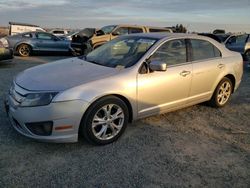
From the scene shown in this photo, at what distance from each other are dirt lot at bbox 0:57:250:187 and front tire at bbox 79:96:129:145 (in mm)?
139

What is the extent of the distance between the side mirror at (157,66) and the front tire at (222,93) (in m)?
1.87

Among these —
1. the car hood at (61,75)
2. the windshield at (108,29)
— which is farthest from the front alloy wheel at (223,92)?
the windshield at (108,29)

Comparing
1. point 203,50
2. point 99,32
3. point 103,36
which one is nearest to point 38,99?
point 203,50

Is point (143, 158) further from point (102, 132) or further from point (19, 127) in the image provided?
point (19, 127)

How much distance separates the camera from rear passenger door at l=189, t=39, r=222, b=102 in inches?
205

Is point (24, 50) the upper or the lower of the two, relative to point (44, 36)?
lower

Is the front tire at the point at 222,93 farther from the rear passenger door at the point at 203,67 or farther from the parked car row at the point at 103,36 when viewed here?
the parked car row at the point at 103,36

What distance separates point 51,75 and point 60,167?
1.36 meters

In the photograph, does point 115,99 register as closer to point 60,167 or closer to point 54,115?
point 54,115

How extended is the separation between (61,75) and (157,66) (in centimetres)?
138

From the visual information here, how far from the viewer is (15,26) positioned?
19891 millimetres

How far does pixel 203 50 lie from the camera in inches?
217

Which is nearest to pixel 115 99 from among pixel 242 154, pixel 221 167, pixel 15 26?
pixel 221 167

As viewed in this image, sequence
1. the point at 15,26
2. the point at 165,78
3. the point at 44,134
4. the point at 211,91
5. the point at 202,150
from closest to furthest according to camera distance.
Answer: the point at 44,134, the point at 202,150, the point at 165,78, the point at 211,91, the point at 15,26
